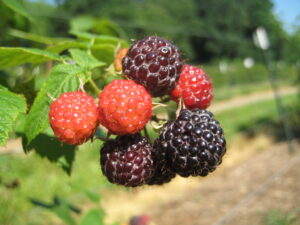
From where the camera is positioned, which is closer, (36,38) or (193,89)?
(193,89)

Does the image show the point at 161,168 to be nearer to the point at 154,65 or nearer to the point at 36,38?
the point at 154,65

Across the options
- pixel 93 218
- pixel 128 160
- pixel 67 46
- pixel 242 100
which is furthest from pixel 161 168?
pixel 242 100

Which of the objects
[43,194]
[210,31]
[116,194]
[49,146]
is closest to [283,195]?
[116,194]

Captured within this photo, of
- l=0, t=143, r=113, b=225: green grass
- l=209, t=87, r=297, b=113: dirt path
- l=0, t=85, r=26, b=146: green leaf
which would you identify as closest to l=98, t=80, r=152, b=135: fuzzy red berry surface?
l=0, t=85, r=26, b=146: green leaf

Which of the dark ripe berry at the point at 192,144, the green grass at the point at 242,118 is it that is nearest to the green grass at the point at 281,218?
the dark ripe berry at the point at 192,144

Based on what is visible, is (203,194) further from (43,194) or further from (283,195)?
(43,194)

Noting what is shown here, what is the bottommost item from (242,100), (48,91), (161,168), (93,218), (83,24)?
(242,100)

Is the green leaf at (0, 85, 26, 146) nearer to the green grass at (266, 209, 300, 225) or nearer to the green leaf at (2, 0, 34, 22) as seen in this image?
the green leaf at (2, 0, 34, 22)
